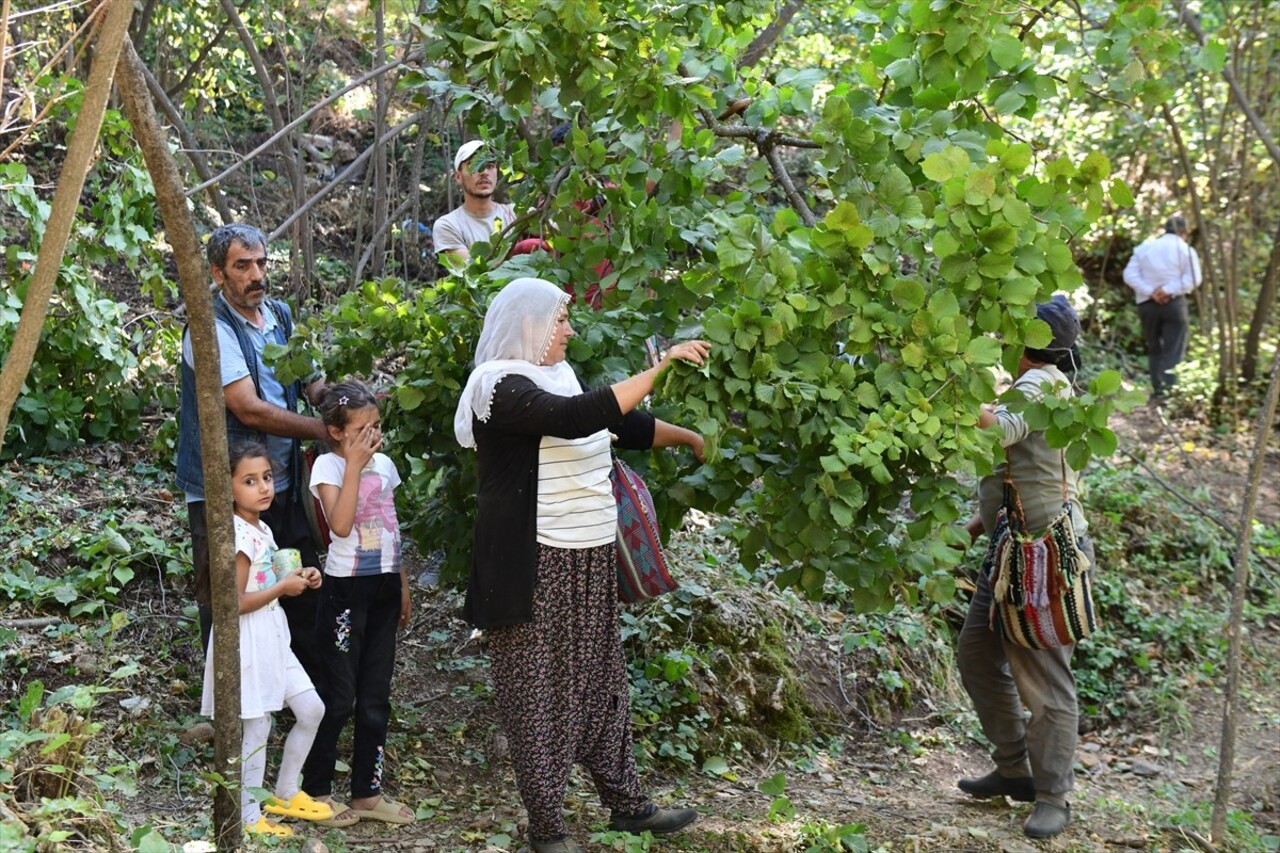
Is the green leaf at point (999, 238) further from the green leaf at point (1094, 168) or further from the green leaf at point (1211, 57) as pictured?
the green leaf at point (1211, 57)

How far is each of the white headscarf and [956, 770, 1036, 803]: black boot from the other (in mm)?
2417

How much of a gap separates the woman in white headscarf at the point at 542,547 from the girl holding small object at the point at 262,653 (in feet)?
2.16


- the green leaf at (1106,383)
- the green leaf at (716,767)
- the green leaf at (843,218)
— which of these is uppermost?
the green leaf at (843,218)

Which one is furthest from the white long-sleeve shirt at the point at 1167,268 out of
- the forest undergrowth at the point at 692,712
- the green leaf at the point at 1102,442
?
the green leaf at the point at 1102,442

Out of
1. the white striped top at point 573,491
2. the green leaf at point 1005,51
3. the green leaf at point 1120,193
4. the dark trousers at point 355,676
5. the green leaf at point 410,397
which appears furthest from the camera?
the green leaf at point 410,397

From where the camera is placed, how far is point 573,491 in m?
3.90

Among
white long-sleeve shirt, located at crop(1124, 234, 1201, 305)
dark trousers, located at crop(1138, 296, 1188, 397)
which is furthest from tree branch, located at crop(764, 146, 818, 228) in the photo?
dark trousers, located at crop(1138, 296, 1188, 397)

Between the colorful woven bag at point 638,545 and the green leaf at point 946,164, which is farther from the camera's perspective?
the colorful woven bag at point 638,545

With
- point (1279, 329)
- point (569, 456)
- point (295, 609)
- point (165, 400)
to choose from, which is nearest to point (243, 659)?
point (295, 609)

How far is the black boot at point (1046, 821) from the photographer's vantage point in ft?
15.1

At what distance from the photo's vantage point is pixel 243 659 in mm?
4008

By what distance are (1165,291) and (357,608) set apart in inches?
371

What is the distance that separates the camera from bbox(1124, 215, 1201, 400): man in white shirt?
11.6 m

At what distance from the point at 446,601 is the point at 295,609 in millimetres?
1715
